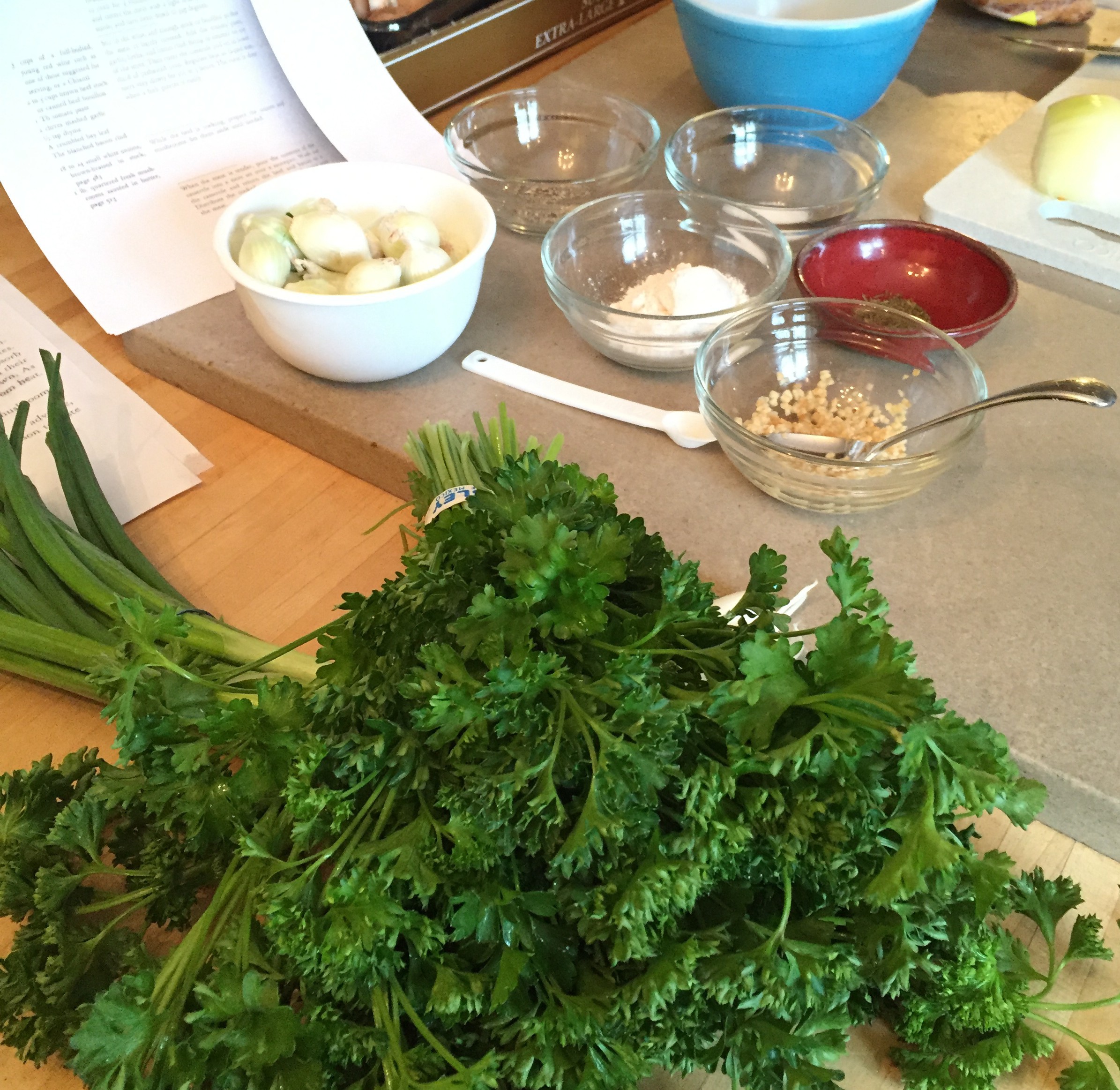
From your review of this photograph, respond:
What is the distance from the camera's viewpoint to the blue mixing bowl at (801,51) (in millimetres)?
1188

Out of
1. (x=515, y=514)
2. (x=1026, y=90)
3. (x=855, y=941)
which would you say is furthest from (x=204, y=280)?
(x=1026, y=90)

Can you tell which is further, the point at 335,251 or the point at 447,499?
the point at 335,251

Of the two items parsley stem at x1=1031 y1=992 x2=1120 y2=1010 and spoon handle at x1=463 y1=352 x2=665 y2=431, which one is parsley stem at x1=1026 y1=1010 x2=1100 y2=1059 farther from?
spoon handle at x1=463 y1=352 x2=665 y2=431

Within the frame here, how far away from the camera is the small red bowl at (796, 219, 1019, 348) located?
3.34 ft

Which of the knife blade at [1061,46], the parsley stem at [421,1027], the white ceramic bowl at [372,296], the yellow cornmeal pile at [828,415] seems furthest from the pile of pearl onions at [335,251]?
the knife blade at [1061,46]

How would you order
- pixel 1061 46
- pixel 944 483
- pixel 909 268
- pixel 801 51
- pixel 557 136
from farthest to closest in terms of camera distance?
1. pixel 1061 46
2. pixel 557 136
3. pixel 801 51
4. pixel 909 268
5. pixel 944 483

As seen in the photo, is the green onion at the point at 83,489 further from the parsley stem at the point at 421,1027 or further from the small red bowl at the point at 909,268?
the small red bowl at the point at 909,268

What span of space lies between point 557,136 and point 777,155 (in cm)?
33

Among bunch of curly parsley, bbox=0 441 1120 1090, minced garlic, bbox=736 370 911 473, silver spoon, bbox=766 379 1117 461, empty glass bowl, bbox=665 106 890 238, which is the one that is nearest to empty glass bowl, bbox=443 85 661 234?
empty glass bowl, bbox=665 106 890 238

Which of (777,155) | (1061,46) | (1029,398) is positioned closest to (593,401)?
(1029,398)

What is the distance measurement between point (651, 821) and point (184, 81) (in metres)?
1.16

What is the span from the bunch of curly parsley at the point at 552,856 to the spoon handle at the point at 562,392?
15.2 inches

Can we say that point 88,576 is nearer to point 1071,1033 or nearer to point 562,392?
point 562,392

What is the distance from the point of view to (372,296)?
2.85 ft
